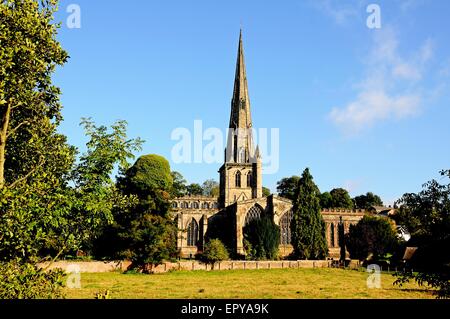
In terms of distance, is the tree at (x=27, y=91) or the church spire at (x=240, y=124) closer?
the tree at (x=27, y=91)

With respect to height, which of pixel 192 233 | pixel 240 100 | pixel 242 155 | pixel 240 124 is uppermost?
pixel 240 100

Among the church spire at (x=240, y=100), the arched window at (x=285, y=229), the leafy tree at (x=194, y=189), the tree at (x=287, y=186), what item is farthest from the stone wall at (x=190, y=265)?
the leafy tree at (x=194, y=189)

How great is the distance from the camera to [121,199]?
9.05 meters

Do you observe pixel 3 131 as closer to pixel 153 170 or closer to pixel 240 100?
pixel 153 170

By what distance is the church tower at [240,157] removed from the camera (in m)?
75.5

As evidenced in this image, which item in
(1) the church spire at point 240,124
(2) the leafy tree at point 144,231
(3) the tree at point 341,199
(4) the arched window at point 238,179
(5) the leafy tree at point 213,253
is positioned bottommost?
(5) the leafy tree at point 213,253

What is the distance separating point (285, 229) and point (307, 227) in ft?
41.6

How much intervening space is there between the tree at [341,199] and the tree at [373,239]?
38.1 m

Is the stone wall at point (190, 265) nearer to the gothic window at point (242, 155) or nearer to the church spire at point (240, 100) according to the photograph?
the gothic window at point (242, 155)

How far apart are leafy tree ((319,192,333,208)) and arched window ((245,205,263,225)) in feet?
118

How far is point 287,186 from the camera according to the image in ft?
368

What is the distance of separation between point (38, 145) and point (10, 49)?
2057 mm

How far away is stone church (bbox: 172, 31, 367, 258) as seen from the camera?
64875 mm

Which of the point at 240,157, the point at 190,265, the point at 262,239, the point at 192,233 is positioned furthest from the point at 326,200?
Answer: the point at 190,265
